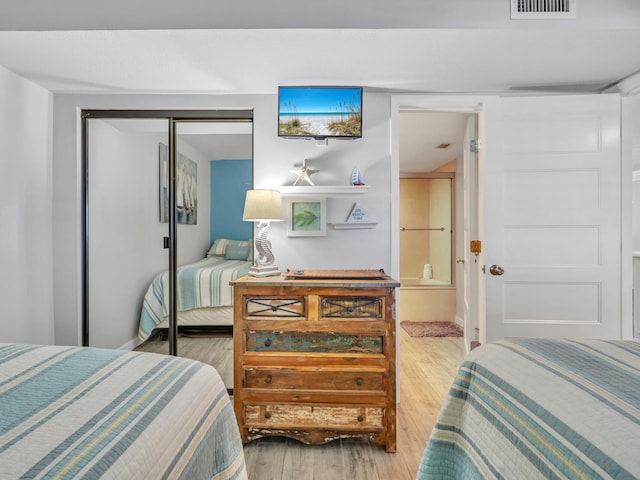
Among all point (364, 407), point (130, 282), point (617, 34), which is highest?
point (617, 34)

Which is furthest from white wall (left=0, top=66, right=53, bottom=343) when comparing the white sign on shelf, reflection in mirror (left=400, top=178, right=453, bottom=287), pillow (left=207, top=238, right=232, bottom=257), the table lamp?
reflection in mirror (left=400, top=178, right=453, bottom=287)

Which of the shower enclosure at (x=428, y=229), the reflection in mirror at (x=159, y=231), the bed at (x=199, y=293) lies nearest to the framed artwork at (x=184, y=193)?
the reflection in mirror at (x=159, y=231)

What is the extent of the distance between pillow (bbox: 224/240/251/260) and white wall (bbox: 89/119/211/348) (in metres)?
0.18

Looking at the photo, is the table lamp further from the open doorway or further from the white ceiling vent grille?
the white ceiling vent grille

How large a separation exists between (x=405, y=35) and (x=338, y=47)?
0.35 metres

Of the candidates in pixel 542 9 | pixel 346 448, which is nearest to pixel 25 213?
pixel 346 448

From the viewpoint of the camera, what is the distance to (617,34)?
6.01 feet

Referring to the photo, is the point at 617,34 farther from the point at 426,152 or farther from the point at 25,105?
the point at 25,105

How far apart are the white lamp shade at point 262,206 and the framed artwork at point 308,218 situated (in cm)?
33

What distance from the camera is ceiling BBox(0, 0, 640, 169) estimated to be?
1.80 meters

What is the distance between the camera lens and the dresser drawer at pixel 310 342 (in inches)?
77.9

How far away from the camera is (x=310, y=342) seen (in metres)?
1.99

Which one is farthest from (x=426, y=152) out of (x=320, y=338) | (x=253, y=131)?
(x=320, y=338)

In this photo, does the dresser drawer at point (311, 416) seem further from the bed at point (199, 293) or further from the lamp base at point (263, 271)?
the bed at point (199, 293)
